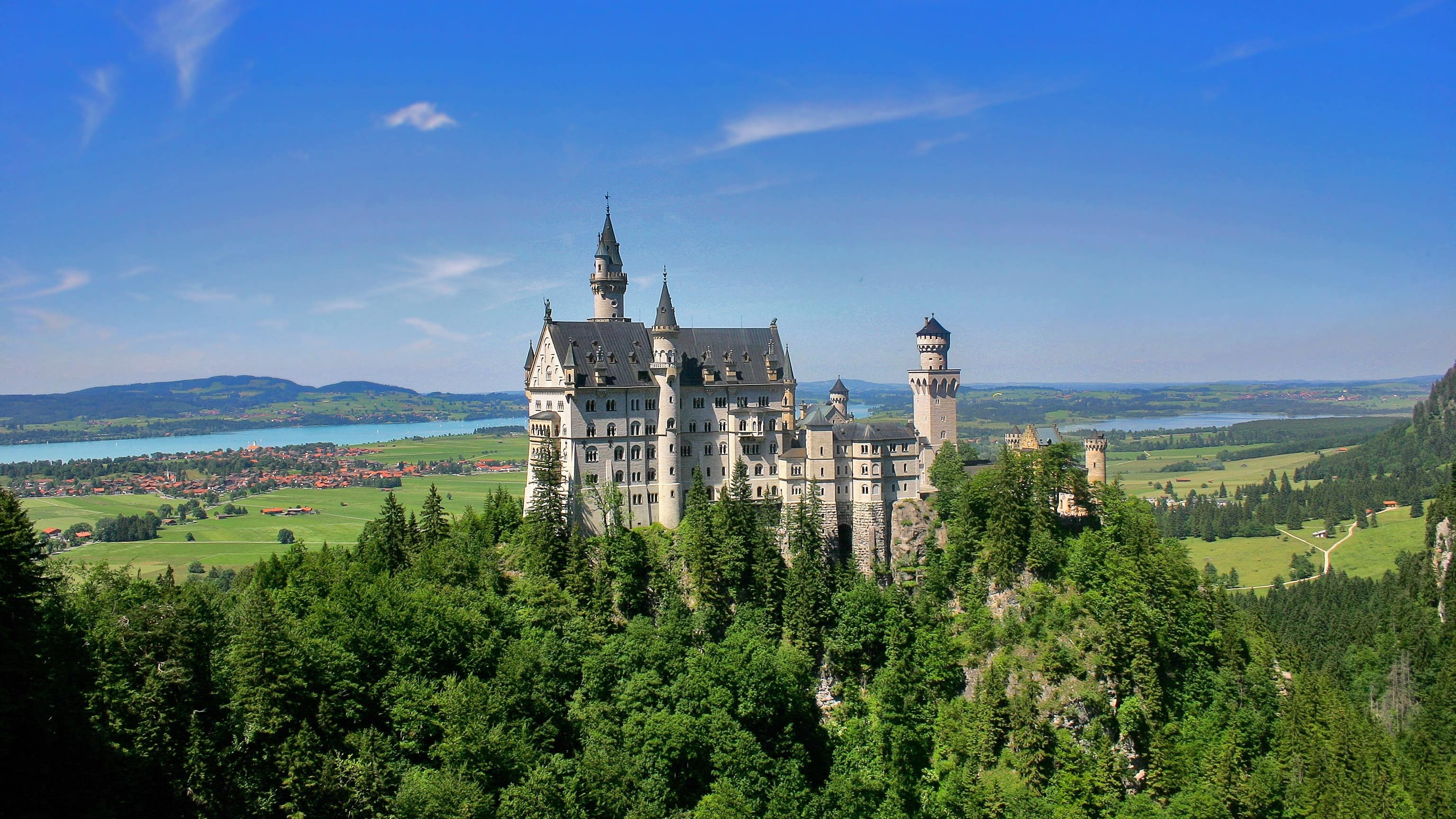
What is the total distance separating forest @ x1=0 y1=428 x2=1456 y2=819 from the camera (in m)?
44.6

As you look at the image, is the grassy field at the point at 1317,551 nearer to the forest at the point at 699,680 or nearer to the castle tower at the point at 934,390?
the forest at the point at 699,680

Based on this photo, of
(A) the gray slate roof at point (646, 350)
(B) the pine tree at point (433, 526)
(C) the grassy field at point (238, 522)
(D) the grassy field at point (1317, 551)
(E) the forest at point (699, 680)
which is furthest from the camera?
(D) the grassy field at point (1317, 551)

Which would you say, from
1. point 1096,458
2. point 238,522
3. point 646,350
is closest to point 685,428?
point 646,350

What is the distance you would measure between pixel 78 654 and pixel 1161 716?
59.2 m

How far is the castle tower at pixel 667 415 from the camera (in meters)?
73.6

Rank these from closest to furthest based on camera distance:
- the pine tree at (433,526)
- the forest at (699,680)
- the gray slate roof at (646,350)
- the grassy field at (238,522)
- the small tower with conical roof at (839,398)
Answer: the forest at (699,680) → the pine tree at (433,526) → the gray slate roof at (646,350) → the small tower with conical roof at (839,398) → the grassy field at (238,522)

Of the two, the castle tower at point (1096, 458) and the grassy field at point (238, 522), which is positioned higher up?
the castle tower at point (1096, 458)

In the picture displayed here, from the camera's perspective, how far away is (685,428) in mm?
75562

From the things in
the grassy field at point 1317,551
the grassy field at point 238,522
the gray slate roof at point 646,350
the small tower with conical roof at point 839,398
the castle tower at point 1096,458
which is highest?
the gray slate roof at point 646,350

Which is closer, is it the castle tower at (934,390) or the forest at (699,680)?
the forest at (699,680)

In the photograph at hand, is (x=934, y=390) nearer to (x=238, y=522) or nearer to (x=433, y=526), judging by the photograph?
(x=433, y=526)

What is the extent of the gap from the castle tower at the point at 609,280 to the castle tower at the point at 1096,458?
38.3 m

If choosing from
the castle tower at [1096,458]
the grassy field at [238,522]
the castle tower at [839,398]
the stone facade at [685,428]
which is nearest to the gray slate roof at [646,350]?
the stone facade at [685,428]

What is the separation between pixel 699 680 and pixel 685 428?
2302 cm
